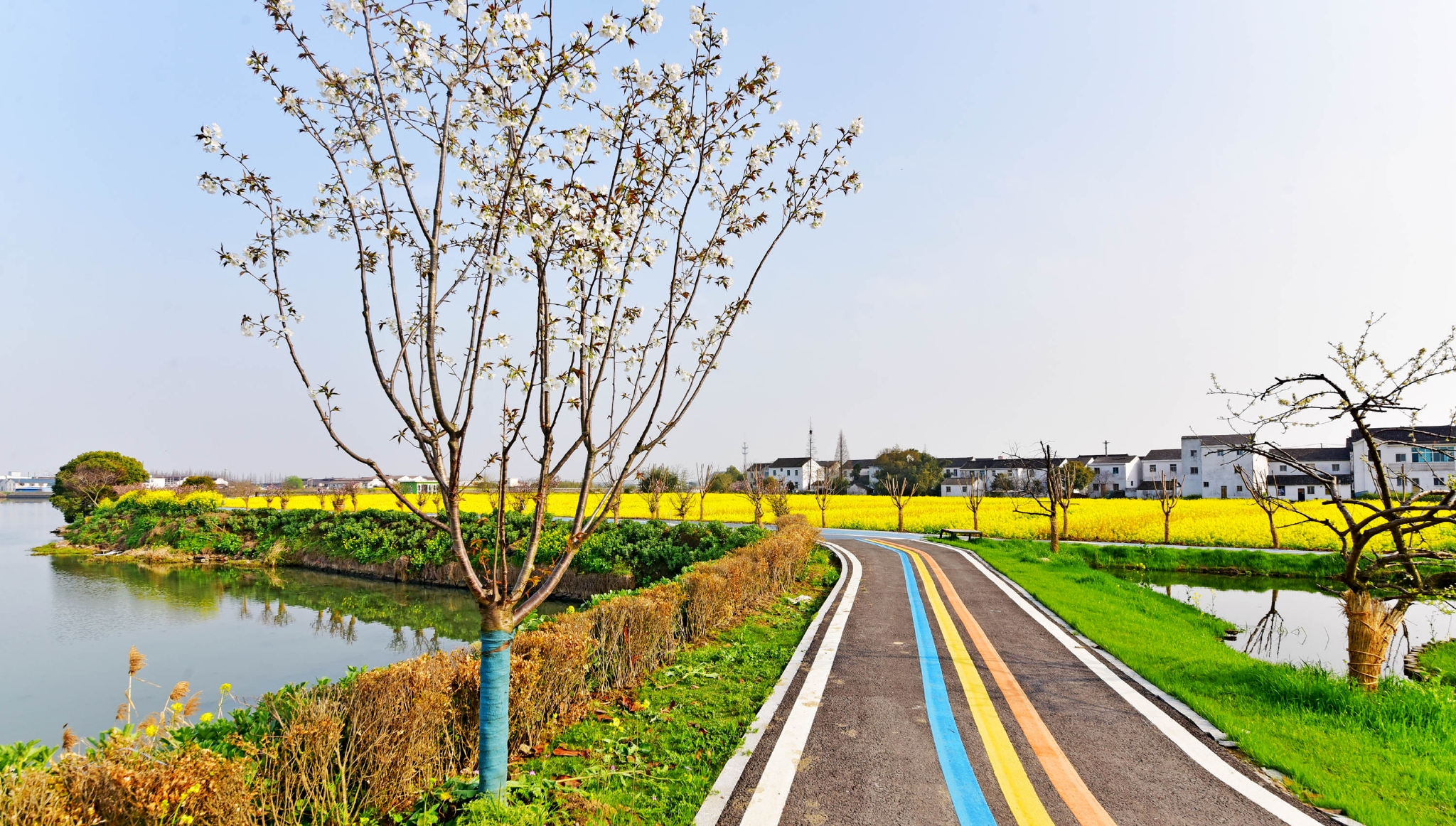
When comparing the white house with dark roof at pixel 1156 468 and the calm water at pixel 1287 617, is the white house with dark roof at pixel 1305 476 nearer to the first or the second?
the white house with dark roof at pixel 1156 468

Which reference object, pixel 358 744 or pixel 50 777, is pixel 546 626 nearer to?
pixel 358 744

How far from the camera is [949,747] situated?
5625 mm

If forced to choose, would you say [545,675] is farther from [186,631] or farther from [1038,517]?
[1038,517]

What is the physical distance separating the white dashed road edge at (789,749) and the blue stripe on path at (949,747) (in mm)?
1141

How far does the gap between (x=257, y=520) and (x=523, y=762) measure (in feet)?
124

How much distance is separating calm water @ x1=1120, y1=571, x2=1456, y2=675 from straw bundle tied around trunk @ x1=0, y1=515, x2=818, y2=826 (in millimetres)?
9141

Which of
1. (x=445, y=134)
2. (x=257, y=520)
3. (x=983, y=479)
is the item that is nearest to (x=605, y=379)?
(x=445, y=134)

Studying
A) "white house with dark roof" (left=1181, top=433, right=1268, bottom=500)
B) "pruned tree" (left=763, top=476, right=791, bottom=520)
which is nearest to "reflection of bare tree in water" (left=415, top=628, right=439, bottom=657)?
"pruned tree" (left=763, top=476, right=791, bottom=520)

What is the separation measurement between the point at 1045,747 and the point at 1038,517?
33561mm

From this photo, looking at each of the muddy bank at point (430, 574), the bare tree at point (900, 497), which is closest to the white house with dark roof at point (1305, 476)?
the bare tree at point (900, 497)

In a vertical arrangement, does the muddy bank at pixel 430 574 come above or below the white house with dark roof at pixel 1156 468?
below

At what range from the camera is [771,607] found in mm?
12438

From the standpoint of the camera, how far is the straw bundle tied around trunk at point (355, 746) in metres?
3.00

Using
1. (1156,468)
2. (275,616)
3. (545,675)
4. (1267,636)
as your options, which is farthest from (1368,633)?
(1156,468)
